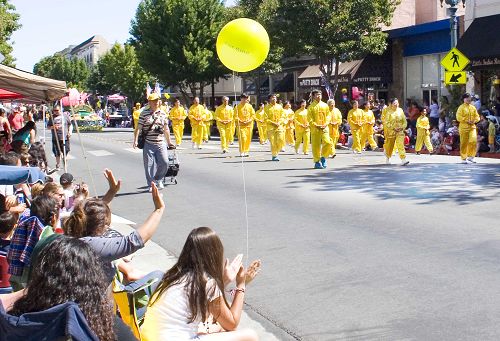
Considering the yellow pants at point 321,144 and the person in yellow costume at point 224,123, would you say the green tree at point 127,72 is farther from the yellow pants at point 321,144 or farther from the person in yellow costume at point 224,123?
the yellow pants at point 321,144

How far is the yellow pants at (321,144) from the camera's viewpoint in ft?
58.2

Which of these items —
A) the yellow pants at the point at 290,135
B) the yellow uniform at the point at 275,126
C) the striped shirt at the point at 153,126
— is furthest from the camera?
the yellow pants at the point at 290,135

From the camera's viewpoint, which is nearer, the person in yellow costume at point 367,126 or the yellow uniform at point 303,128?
the yellow uniform at point 303,128

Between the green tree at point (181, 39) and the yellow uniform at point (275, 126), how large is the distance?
21934mm

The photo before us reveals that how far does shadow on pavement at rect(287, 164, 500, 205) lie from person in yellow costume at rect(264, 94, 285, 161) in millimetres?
3365

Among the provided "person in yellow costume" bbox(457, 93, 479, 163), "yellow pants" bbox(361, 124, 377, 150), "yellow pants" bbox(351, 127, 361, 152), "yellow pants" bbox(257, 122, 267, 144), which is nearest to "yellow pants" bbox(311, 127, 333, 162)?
"person in yellow costume" bbox(457, 93, 479, 163)

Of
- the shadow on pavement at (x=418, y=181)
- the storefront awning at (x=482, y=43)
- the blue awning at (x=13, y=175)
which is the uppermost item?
the storefront awning at (x=482, y=43)

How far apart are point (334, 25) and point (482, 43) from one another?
304 inches

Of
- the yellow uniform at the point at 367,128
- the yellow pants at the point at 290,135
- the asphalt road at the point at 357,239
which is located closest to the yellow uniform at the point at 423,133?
the yellow uniform at the point at 367,128

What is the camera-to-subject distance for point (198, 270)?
4008mm

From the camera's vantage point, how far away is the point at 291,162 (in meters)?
19.9

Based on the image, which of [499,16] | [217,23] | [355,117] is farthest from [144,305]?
[217,23]

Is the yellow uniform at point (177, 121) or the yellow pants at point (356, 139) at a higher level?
the yellow uniform at point (177, 121)

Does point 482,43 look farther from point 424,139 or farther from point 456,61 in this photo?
point 424,139
